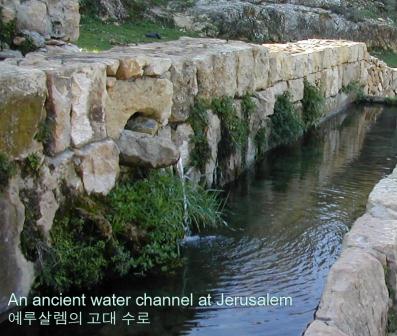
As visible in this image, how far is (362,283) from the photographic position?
173 inches

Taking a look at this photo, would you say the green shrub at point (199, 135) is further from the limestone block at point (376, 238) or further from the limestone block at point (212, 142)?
the limestone block at point (376, 238)

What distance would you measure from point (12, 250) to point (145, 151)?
1885mm

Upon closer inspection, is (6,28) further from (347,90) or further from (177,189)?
(347,90)

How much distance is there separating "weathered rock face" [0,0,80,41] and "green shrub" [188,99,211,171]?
5.35 feet

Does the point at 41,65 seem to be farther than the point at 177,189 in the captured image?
No

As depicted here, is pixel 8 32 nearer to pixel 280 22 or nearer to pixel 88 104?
pixel 88 104

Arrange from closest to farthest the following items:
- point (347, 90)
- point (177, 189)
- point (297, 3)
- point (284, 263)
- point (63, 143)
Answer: point (63, 143), point (284, 263), point (177, 189), point (347, 90), point (297, 3)

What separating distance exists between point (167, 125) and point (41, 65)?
213cm

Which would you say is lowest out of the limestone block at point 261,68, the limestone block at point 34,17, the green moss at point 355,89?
the green moss at point 355,89

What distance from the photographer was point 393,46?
22.9 metres

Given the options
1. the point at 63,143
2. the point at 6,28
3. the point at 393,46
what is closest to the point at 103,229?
the point at 63,143

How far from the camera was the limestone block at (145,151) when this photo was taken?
271 inches

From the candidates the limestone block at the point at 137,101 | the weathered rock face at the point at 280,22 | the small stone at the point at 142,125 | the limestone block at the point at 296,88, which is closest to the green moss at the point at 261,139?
the limestone block at the point at 296,88

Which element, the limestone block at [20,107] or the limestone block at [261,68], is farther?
the limestone block at [261,68]
